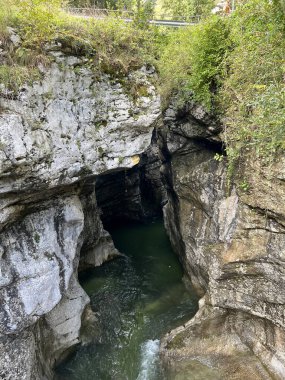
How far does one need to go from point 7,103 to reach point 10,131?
683mm

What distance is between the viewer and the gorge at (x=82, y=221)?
743 centimetres

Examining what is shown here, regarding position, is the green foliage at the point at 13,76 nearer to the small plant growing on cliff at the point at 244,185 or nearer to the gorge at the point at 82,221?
the gorge at the point at 82,221

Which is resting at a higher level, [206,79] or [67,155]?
[206,79]

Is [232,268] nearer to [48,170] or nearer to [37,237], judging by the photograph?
[37,237]

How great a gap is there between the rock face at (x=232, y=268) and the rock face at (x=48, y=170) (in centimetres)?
301

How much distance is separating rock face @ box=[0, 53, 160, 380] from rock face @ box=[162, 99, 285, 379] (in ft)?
9.87

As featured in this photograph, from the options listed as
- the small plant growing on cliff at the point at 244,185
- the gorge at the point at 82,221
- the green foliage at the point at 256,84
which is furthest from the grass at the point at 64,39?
the small plant growing on cliff at the point at 244,185

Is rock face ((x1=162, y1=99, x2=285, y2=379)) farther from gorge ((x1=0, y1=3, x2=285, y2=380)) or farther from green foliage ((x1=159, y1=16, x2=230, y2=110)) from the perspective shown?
green foliage ((x1=159, y1=16, x2=230, y2=110))

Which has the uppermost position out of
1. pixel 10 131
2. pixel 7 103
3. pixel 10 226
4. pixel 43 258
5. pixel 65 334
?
pixel 7 103

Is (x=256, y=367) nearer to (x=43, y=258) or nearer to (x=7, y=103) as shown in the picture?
(x=43, y=258)

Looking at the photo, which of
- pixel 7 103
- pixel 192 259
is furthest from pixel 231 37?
pixel 192 259

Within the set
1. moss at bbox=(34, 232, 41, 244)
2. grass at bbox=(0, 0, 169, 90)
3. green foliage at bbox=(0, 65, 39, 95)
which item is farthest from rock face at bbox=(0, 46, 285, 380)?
grass at bbox=(0, 0, 169, 90)

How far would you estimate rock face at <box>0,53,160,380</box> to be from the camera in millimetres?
7094

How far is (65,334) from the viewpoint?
32.2ft
